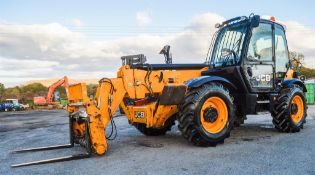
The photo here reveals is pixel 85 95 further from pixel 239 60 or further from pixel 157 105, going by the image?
pixel 239 60

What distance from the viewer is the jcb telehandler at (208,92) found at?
6.87m

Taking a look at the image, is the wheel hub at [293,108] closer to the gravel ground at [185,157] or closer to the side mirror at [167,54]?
the gravel ground at [185,157]

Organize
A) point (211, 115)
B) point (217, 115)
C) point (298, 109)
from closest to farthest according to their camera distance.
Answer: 1. point (211, 115)
2. point (217, 115)
3. point (298, 109)

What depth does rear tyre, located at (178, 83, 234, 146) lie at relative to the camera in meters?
6.88

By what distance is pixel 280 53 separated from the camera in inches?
368

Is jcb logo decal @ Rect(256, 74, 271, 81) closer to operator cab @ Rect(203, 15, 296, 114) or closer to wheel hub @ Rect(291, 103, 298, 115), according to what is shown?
operator cab @ Rect(203, 15, 296, 114)

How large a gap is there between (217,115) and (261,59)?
7.58ft

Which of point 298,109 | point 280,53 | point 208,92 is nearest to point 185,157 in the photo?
point 208,92

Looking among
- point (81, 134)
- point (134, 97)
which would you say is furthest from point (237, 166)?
point (81, 134)

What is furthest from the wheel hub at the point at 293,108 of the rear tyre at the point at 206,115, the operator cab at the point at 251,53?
the rear tyre at the point at 206,115

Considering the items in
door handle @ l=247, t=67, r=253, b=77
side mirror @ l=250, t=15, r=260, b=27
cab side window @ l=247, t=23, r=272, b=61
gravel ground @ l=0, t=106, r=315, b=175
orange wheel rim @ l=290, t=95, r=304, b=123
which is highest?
side mirror @ l=250, t=15, r=260, b=27

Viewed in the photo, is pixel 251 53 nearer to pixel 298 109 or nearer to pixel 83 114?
pixel 298 109

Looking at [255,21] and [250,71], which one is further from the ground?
[255,21]

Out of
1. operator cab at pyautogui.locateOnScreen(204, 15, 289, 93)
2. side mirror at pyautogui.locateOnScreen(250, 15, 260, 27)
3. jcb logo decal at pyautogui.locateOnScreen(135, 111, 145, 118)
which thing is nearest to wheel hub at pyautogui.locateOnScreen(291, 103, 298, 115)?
operator cab at pyautogui.locateOnScreen(204, 15, 289, 93)
